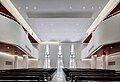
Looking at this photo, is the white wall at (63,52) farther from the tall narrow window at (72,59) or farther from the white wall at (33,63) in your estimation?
the white wall at (33,63)

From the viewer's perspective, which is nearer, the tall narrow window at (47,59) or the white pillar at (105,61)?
the white pillar at (105,61)

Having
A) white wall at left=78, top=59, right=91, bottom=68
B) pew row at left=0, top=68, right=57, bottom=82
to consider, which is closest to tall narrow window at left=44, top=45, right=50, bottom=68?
white wall at left=78, top=59, right=91, bottom=68

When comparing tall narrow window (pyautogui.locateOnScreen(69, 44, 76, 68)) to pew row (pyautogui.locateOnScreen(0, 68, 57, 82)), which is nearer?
pew row (pyautogui.locateOnScreen(0, 68, 57, 82))

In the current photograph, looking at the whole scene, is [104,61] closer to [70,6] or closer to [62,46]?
[70,6]

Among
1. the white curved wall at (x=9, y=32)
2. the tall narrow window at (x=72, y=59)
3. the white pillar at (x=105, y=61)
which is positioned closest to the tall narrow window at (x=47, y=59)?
the tall narrow window at (x=72, y=59)

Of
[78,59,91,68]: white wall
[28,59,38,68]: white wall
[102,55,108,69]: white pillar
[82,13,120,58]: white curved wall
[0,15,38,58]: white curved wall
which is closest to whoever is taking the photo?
[82,13,120,58]: white curved wall

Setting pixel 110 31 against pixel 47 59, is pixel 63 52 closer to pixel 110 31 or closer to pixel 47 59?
pixel 47 59

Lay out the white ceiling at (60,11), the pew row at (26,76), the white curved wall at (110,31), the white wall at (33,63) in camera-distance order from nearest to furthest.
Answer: the pew row at (26,76)
the white curved wall at (110,31)
the white ceiling at (60,11)
the white wall at (33,63)

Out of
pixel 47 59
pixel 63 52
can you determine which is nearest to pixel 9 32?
pixel 47 59

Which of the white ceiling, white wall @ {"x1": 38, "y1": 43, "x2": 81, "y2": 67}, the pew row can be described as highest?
the white ceiling

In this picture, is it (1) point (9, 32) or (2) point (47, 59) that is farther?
(2) point (47, 59)

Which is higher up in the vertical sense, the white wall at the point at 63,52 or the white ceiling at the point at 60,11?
the white ceiling at the point at 60,11

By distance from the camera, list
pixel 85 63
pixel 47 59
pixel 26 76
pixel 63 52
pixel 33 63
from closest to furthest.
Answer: pixel 26 76 → pixel 33 63 → pixel 85 63 → pixel 47 59 → pixel 63 52

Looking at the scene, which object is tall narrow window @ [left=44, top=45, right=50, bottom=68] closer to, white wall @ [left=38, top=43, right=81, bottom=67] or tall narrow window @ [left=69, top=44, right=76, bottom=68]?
white wall @ [left=38, top=43, right=81, bottom=67]
